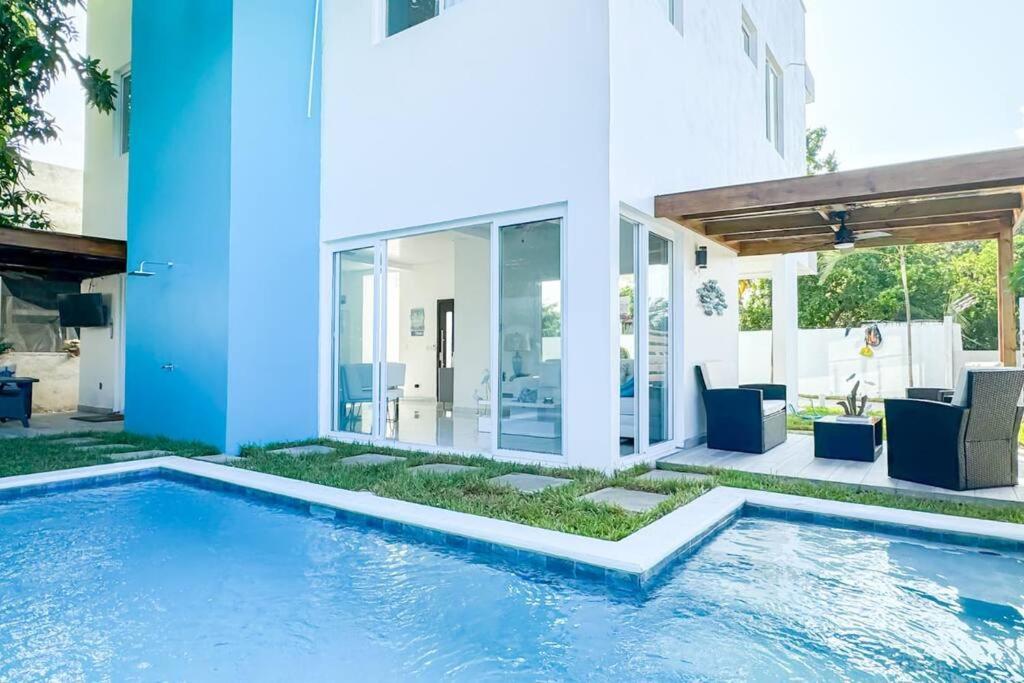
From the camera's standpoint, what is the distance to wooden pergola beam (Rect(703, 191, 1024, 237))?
21.5 feet

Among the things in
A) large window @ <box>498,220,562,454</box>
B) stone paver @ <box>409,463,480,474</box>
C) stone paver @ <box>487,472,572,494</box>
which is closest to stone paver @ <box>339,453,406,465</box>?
stone paver @ <box>409,463,480,474</box>

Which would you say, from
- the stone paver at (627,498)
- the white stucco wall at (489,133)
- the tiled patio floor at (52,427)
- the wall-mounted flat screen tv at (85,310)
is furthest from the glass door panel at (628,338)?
the wall-mounted flat screen tv at (85,310)

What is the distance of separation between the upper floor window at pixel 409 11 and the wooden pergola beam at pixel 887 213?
Answer: 403cm

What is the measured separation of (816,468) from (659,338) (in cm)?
206

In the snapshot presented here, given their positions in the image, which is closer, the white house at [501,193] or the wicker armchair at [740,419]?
the white house at [501,193]

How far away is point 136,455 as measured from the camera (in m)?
7.27

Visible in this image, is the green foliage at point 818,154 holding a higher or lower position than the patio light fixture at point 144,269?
higher

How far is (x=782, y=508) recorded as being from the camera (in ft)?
16.5

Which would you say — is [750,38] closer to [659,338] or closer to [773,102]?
[773,102]

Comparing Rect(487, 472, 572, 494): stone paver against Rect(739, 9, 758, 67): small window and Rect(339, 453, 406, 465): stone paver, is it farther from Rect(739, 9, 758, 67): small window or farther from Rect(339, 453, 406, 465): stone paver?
Rect(739, 9, 758, 67): small window

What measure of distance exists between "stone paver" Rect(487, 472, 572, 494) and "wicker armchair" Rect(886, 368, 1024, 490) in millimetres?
3054

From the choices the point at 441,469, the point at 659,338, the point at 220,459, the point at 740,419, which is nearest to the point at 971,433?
the point at 740,419

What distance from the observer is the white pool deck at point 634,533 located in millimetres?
3861

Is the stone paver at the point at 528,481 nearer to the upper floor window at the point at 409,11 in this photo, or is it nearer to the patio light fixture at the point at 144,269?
the upper floor window at the point at 409,11
